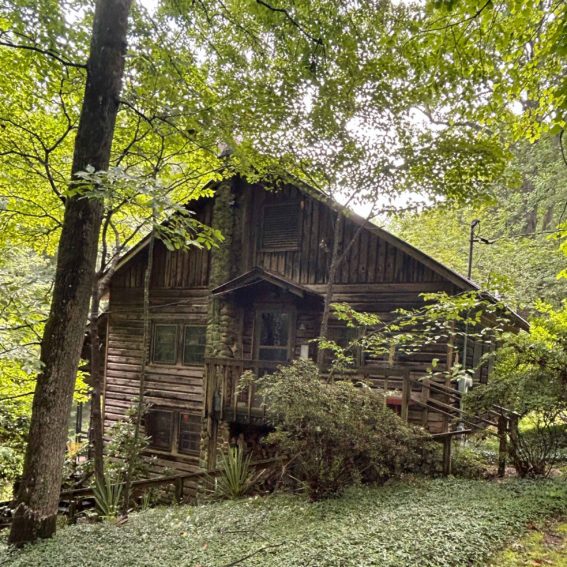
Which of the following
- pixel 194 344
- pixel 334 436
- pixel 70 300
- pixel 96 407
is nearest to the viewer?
pixel 70 300

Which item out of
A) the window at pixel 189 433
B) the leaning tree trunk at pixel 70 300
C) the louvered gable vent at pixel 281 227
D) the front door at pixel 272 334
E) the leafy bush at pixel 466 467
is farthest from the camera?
the window at pixel 189 433

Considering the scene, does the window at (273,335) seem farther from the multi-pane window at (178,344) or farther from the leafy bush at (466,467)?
the leafy bush at (466,467)

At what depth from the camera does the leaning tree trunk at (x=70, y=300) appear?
4.93m

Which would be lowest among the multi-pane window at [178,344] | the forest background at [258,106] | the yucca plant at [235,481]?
the yucca plant at [235,481]

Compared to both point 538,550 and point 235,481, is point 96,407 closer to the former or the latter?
point 235,481

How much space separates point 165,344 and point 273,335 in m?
4.25

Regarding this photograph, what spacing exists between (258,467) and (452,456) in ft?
11.9

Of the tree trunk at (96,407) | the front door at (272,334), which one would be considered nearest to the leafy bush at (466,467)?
the front door at (272,334)

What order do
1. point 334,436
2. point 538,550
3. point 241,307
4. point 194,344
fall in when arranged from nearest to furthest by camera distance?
point 538,550 → point 334,436 → point 241,307 → point 194,344

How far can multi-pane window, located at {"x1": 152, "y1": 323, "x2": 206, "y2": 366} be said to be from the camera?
14469mm

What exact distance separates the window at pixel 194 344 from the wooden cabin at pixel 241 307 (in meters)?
0.04

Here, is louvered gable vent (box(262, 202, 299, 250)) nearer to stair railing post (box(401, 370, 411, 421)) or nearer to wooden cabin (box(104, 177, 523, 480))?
wooden cabin (box(104, 177, 523, 480))

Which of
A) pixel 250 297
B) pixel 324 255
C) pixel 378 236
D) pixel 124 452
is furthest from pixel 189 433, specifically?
pixel 378 236

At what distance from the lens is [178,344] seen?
1487cm
